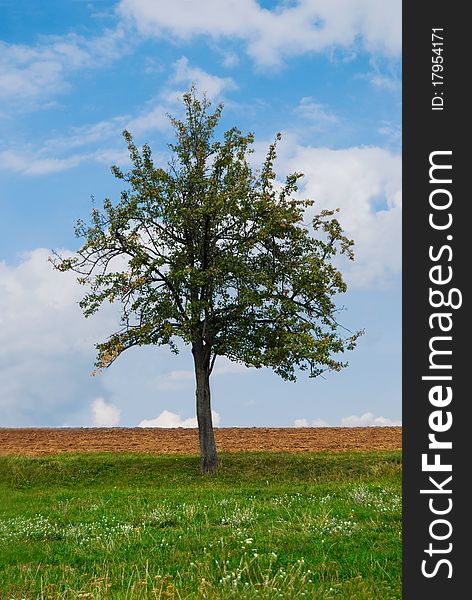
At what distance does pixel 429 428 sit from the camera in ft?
21.8

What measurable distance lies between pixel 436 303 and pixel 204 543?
804 cm

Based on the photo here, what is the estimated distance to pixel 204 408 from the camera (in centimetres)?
3256

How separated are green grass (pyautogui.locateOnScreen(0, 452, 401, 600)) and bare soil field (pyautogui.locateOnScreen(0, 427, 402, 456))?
11.9 m

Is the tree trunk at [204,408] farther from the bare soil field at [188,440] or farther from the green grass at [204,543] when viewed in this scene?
the bare soil field at [188,440]

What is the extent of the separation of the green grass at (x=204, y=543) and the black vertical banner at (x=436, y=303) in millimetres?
2790

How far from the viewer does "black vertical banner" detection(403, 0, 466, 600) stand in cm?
661

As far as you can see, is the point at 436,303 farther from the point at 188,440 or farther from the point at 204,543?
the point at 188,440

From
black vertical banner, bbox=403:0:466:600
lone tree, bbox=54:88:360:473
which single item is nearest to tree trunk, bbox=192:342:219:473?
lone tree, bbox=54:88:360:473

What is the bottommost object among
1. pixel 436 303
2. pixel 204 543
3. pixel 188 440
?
pixel 188 440

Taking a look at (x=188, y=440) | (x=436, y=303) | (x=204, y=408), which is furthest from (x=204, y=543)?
(x=188, y=440)

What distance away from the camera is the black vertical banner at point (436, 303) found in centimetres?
661

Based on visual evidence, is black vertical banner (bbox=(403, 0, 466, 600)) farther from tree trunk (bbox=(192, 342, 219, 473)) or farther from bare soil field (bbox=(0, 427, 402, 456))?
bare soil field (bbox=(0, 427, 402, 456))

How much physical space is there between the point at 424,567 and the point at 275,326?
25205 mm

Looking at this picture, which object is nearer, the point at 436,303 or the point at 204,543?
the point at 436,303
